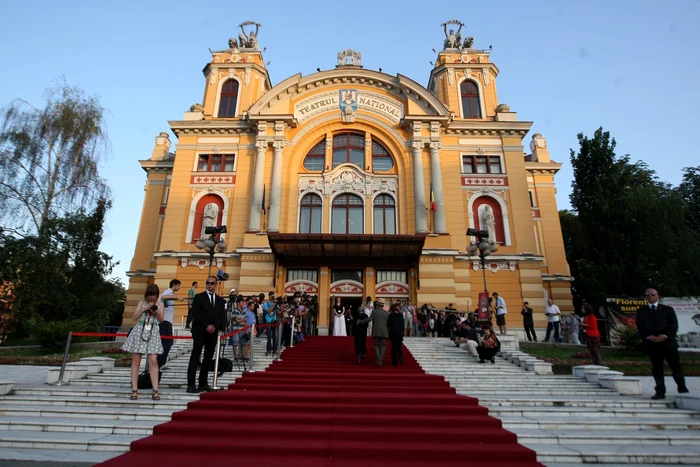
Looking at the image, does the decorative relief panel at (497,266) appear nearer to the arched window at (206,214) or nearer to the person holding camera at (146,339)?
the arched window at (206,214)

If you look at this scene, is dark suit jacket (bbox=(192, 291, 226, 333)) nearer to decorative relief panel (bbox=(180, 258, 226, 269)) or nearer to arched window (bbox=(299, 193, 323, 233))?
decorative relief panel (bbox=(180, 258, 226, 269))

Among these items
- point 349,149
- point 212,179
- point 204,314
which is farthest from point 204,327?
point 349,149

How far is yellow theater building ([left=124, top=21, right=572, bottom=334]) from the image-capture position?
75.3 ft

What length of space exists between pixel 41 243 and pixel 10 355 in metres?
6.66

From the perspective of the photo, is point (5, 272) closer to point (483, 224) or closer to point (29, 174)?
point (29, 174)

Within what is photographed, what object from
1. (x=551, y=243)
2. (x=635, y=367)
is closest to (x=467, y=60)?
(x=551, y=243)

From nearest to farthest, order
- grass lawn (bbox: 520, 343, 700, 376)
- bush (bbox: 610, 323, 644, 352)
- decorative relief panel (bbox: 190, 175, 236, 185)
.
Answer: grass lawn (bbox: 520, 343, 700, 376), bush (bbox: 610, 323, 644, 352), decorative relief panel (bbox: 190, 175, 236, 185)

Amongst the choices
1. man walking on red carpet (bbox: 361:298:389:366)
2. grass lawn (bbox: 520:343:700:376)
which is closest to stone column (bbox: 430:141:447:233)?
grass lawn (bbox: 520:343:700:376)

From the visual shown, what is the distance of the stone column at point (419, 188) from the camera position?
23.6 metres

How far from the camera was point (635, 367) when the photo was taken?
12.6 metres

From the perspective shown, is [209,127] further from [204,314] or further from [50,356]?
[204,314]

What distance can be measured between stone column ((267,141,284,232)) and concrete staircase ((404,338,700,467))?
599 inches

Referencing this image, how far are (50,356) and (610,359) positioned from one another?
2095 centimetres

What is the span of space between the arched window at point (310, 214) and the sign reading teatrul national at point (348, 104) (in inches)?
221
